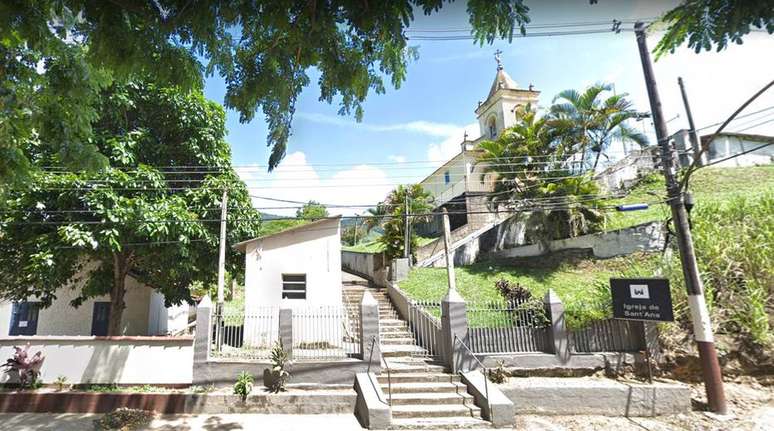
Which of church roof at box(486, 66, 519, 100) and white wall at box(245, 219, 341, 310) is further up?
church roof at box(486, 66, 519, 100)

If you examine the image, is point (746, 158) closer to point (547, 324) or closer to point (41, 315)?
point (547, 324)

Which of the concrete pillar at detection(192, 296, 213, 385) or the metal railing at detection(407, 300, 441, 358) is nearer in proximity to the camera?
the concrete pillar at detection(192, 296, 213, 385)

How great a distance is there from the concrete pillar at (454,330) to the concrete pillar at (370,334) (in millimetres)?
1761

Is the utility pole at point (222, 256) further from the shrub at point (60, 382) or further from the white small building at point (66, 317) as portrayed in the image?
the white small building at point (66, 317)

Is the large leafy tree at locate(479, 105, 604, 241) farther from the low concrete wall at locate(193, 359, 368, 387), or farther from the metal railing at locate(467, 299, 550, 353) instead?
the low concrete wall at locate(193, 359, 368, 387)

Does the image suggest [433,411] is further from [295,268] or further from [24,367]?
[24,367]

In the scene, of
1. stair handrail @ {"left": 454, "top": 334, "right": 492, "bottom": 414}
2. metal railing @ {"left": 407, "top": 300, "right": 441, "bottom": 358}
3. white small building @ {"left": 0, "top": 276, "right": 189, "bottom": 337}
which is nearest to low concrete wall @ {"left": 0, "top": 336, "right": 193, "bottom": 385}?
white small building @ {"left": 0, "top": 276, "right": 189, "bottom": 337}

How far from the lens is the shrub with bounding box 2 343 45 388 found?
980cm

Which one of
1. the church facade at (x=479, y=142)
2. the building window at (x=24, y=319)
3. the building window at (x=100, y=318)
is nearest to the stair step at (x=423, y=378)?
the building window at (x=100, y=318)

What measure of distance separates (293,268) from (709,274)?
12174 millimetres

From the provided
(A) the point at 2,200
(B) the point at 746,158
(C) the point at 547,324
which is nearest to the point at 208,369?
(A) the point at 2,200

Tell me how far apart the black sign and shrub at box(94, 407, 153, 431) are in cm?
1123

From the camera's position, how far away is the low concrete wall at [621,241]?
1497cm

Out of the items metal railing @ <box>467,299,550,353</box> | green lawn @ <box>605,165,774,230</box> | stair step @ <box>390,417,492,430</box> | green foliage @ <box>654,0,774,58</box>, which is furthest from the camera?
green lawn @ <box>605,165,774,230</box>
